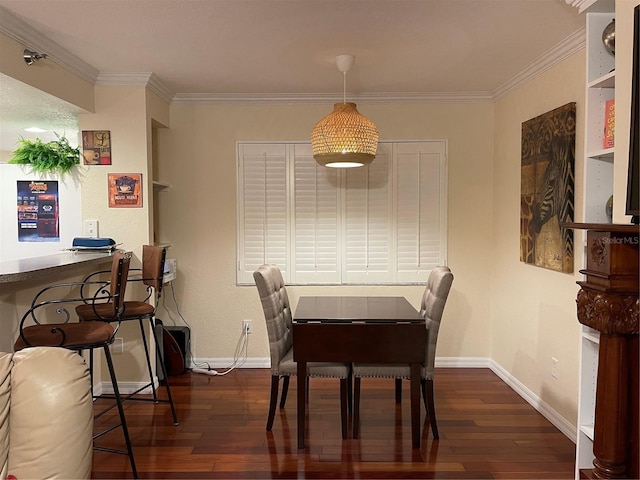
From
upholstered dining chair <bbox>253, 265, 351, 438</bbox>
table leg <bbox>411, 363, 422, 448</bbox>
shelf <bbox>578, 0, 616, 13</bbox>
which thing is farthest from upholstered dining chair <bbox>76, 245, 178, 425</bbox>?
shelf <bbox>578, 0, 616, 13</bbox>

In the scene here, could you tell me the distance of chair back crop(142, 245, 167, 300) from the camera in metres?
3.04

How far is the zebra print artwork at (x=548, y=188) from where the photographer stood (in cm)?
293

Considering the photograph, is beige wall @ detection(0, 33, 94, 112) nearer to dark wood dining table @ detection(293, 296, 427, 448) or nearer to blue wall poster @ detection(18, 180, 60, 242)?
blue wall poster @ detection(18, 180, 60, 242)

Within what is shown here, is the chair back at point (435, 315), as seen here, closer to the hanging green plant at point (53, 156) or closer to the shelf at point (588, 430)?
the shelf at point (588, 430)

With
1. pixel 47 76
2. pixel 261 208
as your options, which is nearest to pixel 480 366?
pixel 261 208

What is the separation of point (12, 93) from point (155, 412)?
7.31 feet

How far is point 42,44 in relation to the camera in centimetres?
285

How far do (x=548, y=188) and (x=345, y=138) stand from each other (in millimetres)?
1383

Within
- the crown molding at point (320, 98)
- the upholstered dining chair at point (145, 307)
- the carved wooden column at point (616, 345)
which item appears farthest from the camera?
the crown molding at point (320, 98)

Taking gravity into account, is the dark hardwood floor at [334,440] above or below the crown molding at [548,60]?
below

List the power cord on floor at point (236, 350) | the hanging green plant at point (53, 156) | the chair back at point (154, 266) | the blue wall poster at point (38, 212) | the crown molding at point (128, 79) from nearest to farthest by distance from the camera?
the chair back at point (154, 266)
the crown molding at point (128, 79)
the hanging green plant at point (53, 156)
the power cord on floor at point (236, 350)
the blue wall poster at point (38, 212)

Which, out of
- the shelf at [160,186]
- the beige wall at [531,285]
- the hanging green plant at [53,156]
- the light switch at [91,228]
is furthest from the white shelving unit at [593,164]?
the hanging green plant at [53,156]

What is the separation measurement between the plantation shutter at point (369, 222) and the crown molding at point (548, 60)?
42.7 inches

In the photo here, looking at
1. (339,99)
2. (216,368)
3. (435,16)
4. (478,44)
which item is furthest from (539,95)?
(216,368)
